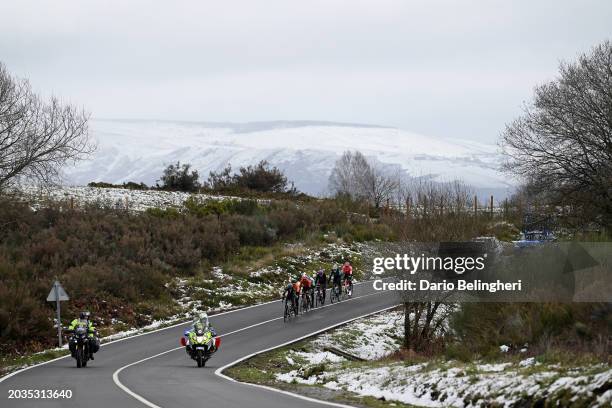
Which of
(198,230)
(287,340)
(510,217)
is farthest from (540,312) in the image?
(510,217)

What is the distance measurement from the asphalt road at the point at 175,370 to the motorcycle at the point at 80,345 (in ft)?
1.10

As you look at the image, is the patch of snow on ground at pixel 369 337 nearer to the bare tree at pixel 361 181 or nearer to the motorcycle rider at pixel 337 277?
the motorcycle rider at pixel 337 277

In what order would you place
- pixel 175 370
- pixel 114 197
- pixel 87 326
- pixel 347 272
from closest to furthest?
pixel 175 370, pixel 87 326, pixel 347 272, pixel 114 197

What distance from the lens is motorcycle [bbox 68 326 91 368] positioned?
21.3 metres

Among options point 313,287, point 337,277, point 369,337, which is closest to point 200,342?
point 369,337

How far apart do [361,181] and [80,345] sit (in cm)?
7820

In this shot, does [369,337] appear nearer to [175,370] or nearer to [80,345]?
[175,370]

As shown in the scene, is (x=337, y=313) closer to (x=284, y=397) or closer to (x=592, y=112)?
(x=592, y=112)

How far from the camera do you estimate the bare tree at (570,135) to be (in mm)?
39312

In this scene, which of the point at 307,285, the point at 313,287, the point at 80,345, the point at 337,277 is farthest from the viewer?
the point at 337,277

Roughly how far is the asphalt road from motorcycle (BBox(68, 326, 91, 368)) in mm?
336

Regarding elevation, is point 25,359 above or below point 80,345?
below

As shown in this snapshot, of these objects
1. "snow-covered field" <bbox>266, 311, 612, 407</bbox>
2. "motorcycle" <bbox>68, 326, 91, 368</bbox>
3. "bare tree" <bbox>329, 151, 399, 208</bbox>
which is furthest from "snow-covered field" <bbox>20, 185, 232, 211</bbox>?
"snow-covered field" <bbox>266, 311, 612, 407</bbox>

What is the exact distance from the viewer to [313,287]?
35094 mm
